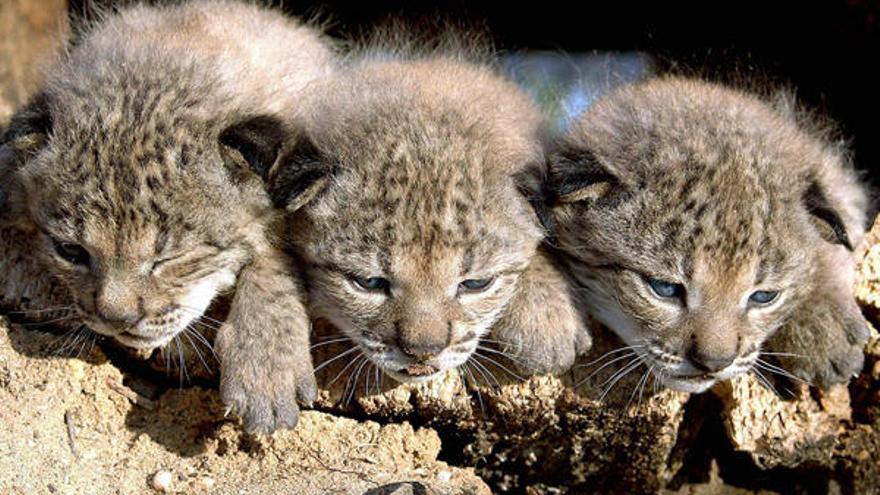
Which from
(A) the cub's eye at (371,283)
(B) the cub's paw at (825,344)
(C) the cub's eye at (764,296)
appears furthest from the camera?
(B) the cub's paw at (825,344)

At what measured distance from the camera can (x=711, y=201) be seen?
12.8 feet

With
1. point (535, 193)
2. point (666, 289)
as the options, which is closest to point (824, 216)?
point (666, 289)

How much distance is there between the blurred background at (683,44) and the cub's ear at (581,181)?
0.93m

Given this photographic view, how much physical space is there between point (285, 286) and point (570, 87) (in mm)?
2305

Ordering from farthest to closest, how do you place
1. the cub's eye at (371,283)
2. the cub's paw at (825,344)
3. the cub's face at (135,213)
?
the cub's paw at (825,344), the cub's eye at (371,283), the cub's face at (135,213)

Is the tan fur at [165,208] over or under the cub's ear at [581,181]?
under

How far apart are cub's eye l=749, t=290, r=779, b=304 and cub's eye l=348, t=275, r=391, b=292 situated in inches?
52.1

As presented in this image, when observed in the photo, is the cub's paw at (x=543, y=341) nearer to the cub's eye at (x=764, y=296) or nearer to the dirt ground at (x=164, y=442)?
the dirt ground at (x=164, y=442)

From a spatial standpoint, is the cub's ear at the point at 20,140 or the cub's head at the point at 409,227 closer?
the cub's head at the point at 409,227

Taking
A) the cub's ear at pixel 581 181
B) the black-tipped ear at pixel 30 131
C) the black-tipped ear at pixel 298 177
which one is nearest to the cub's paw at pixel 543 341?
the cub's ear at pixel 581 181

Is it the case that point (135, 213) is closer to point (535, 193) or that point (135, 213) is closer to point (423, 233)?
point (423, 233)

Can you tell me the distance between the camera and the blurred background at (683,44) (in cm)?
546

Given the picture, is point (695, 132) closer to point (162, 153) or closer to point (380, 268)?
point (380, 268)

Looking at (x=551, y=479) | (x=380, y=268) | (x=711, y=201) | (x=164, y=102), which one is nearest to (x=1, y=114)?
(x=164, y=102)
